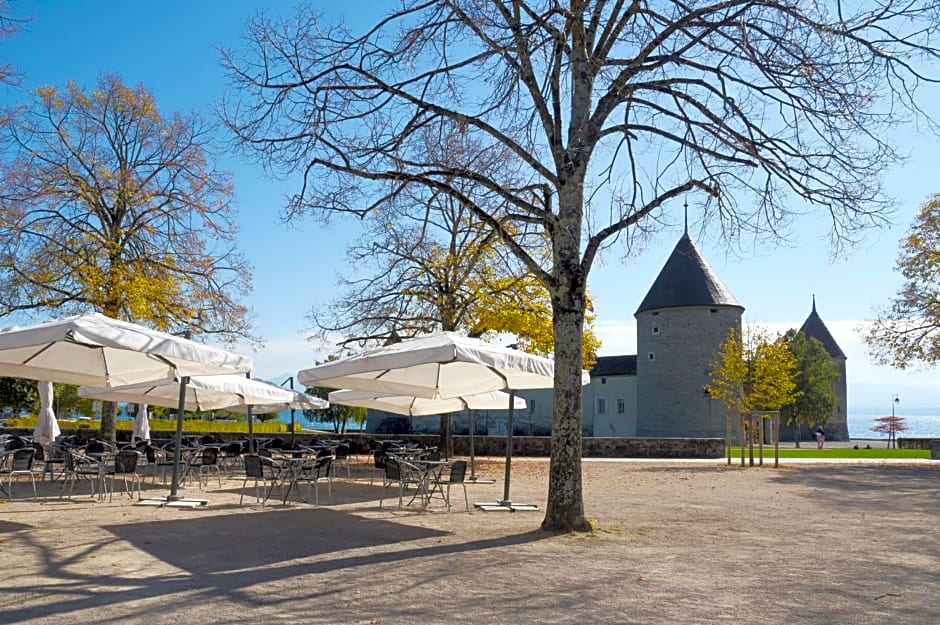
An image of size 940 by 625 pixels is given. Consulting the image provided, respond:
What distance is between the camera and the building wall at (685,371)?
48000mm

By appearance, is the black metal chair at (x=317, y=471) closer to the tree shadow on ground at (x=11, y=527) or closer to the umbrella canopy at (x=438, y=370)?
the umbrella canopy at (x=438, y=370)

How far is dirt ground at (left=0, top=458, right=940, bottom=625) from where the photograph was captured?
20.0ft

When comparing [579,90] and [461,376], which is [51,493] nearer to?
[461,376]

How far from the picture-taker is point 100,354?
1316 centimetres

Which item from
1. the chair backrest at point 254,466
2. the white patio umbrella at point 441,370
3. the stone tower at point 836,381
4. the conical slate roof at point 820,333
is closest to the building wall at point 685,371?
the stone tower at point 836,381

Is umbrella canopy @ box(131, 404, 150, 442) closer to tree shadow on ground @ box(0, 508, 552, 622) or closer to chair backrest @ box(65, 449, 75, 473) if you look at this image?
chair backrest @ box(65, 449, 75, 473)

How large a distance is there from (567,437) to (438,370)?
3942 millimetres

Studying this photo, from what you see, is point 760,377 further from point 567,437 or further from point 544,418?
point 544,418

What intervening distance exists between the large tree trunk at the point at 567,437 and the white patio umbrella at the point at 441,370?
0.54 meters

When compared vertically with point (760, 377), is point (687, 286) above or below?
above

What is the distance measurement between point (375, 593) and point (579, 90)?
263 inches

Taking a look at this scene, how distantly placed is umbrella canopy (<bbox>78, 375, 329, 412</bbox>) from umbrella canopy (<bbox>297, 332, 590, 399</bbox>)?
3.91 metres

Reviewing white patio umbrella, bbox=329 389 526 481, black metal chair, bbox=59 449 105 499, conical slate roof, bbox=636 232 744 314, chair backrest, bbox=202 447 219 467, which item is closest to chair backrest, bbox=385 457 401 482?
chair backrest, bbox=202 447 219 467

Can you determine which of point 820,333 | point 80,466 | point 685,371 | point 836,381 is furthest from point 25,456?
point 820,333
